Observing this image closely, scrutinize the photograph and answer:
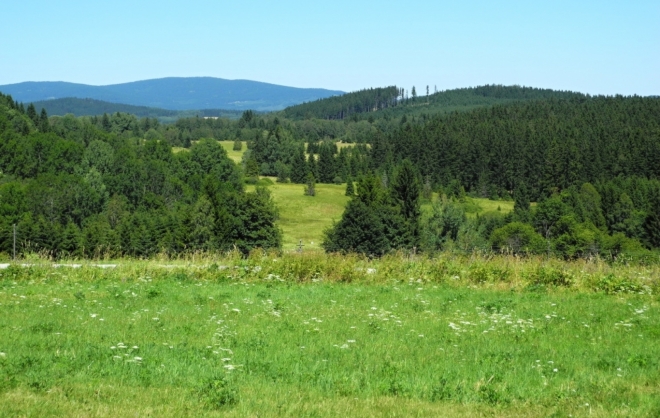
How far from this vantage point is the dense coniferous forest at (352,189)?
7800 centimetres

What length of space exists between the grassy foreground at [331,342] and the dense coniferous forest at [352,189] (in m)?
11.1

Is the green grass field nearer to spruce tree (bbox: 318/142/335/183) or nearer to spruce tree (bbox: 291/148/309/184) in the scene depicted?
spruce tree (bbox: 291/148/309/184)

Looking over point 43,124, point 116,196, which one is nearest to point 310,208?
point 116,196

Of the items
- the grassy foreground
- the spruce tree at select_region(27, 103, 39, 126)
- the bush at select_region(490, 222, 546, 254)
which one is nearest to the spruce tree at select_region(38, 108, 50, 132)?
the spruce tree at select_region(27, 103, 39, 126)

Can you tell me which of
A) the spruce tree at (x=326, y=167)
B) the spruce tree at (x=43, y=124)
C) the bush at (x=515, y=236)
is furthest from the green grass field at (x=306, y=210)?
the spruce tree at (x=43, y=124)

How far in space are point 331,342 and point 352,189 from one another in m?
135

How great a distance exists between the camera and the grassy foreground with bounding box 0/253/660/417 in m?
7.71

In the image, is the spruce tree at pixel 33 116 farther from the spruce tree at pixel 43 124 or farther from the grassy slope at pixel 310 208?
the grassy slope at pixel 310 208

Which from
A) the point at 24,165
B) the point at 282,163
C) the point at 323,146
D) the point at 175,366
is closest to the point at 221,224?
the point at 24,165

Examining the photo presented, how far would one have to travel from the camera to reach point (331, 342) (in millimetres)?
11125

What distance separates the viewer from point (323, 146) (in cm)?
18962

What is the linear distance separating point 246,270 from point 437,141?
178 meters

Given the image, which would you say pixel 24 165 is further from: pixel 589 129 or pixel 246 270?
pixel 589 129

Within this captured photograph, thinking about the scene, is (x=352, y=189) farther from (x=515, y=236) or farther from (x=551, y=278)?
(x=551, y=278)
